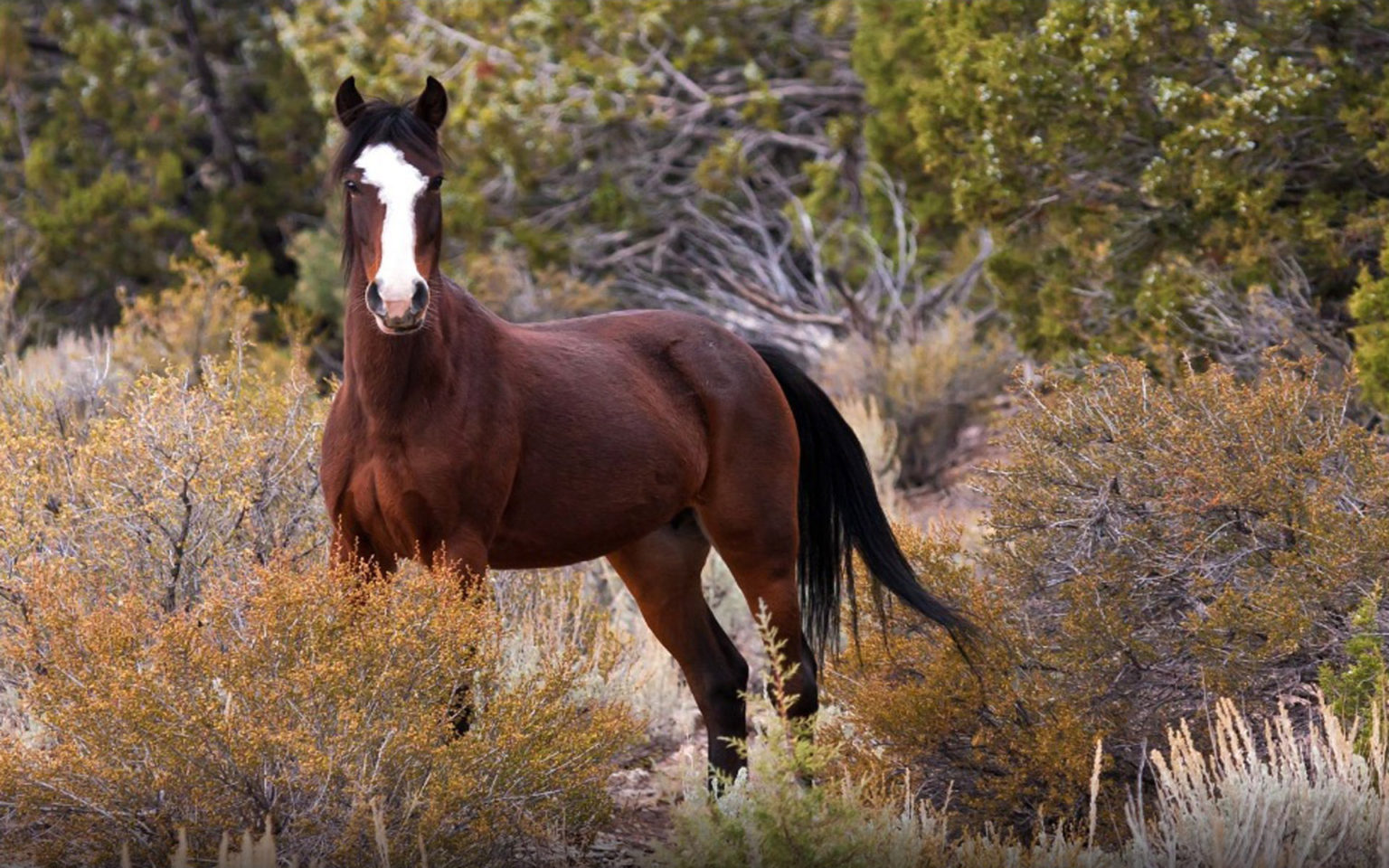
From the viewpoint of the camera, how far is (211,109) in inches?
719

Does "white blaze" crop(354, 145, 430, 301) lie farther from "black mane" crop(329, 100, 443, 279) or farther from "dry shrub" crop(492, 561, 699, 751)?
"dry shrub" crop(492, 561, 699, 751)

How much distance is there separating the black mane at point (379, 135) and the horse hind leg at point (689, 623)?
1.52 metres

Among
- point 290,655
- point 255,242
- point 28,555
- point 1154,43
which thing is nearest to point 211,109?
point 255,242

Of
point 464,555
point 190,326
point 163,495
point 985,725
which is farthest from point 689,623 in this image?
point 190,326

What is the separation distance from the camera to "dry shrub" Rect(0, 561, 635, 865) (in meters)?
4.13

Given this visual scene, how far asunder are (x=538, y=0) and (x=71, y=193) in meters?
5.29

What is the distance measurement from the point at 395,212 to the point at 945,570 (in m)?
2.26

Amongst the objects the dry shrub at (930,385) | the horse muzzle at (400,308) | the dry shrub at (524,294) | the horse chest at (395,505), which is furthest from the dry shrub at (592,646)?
the dry shrub at (524,294)

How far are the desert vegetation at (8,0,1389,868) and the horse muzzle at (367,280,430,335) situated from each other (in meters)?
0.65

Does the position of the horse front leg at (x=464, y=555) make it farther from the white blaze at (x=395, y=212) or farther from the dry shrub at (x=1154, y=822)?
the dry shrub at (x=1154, y=822)

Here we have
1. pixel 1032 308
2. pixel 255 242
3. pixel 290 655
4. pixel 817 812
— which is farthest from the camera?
pixel 255 242

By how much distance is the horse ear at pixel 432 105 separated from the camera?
491cm

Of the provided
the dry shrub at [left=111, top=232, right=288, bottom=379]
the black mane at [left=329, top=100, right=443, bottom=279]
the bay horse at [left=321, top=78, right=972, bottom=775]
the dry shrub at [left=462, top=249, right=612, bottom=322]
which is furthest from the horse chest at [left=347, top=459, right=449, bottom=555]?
the dry shrub at [left=462, top=249, right=612, bottom=322]

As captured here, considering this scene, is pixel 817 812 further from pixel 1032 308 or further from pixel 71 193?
pixel 71 193
